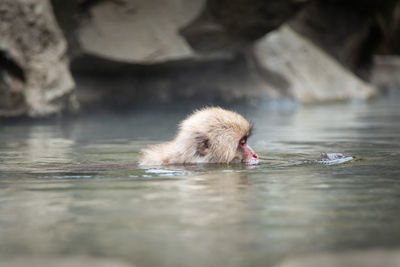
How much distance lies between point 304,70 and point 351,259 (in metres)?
13.6

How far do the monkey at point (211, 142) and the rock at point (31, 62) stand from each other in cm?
448

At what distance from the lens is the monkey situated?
18.2ft

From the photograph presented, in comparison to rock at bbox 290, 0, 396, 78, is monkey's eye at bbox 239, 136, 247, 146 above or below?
below

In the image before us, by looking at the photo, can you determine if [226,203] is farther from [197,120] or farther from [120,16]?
[120,16]

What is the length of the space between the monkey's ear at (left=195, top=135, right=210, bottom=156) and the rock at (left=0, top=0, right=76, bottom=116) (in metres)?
4.68

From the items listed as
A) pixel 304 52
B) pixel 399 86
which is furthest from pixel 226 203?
pixel 399 86

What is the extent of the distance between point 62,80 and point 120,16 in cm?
240

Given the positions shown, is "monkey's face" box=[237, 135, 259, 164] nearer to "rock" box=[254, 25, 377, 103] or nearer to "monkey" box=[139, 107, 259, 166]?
"monkey" box=[139, 107, 259, 166]

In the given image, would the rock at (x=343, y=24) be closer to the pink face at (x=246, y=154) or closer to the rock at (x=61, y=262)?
Result: the pink face at (x=246, y=154)

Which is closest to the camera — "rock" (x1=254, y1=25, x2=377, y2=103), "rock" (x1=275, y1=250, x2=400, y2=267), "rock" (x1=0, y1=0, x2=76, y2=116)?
"rock" (x1=275, y1=250, x2=400, y2=267)

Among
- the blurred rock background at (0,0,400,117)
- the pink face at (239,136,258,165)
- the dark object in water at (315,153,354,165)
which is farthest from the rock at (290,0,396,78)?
the pink face at (239,136,258,165)

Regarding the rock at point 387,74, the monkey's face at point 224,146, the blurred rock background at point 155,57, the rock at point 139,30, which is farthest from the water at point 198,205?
the rock at point 387,74

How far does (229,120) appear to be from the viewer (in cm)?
564

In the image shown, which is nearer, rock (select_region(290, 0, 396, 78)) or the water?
the water
